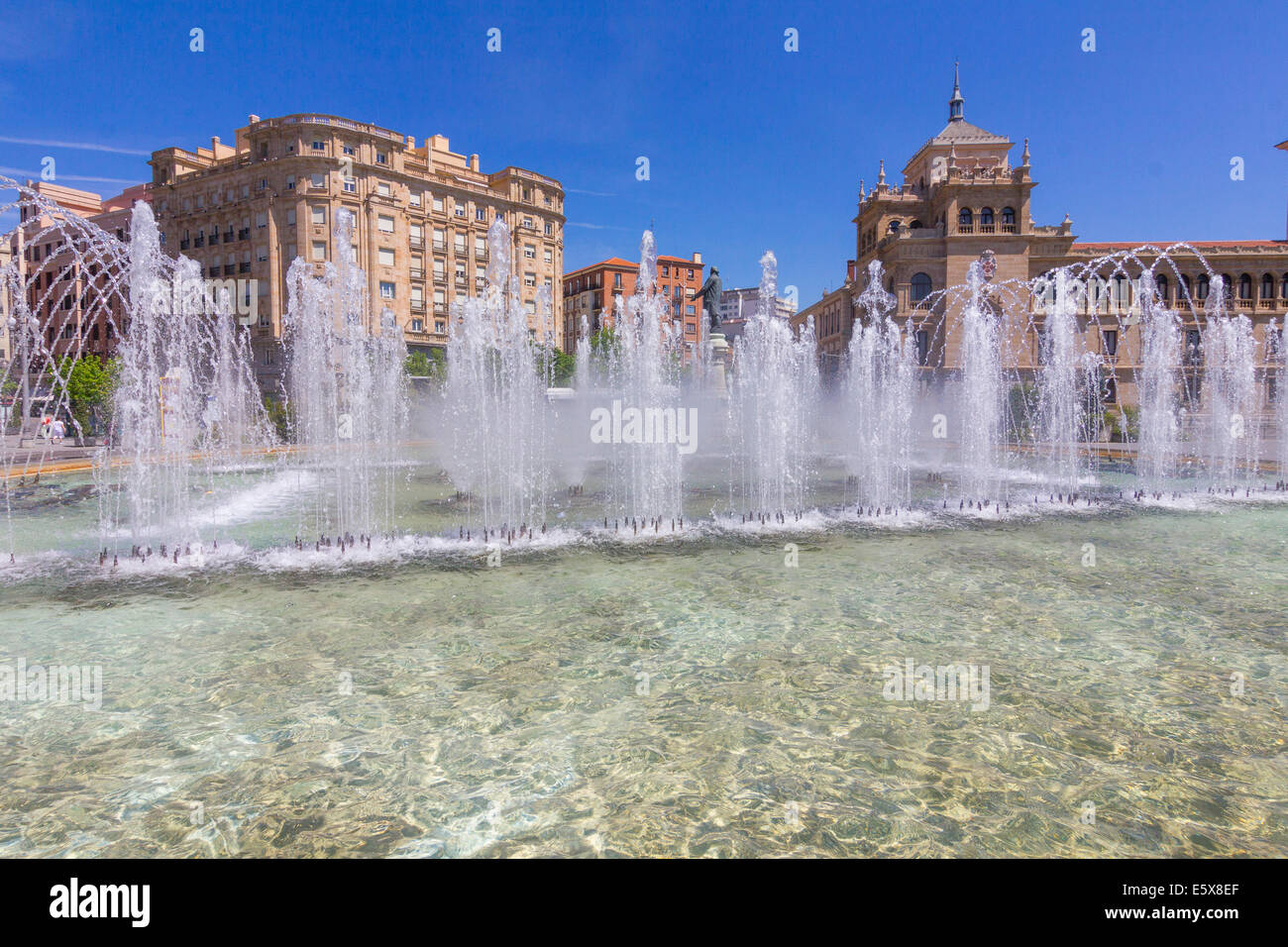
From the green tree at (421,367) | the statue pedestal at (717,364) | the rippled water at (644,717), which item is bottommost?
the rippled water at (644,717)

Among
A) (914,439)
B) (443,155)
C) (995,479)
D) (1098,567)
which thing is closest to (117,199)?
(443,155)

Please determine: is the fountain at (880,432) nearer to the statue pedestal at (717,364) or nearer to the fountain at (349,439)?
the statue pedestal at (717,364)

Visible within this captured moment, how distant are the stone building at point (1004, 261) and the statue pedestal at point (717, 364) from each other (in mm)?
13689

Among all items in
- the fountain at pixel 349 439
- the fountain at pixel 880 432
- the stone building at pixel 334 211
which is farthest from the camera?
the stone building at pixel 334 211

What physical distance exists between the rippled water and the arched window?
128 feet

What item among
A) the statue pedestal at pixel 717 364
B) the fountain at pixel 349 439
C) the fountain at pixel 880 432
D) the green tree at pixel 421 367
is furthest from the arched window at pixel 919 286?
the fountain at pixel 349 439

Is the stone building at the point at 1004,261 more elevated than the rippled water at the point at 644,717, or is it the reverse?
the stone building at the point at 1004,261

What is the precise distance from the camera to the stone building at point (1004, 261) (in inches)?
1684

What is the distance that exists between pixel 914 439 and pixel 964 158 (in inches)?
1029

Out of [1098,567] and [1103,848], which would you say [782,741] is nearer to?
[1103,848]
